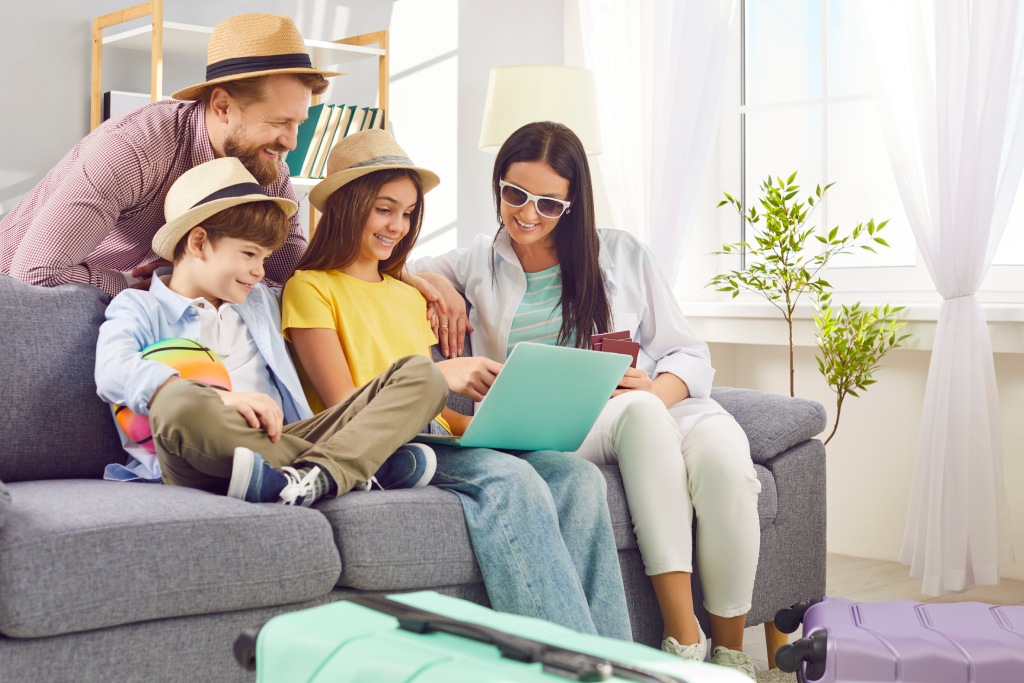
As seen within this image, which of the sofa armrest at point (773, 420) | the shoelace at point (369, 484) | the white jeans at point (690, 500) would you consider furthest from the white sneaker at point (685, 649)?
the shoelace at point (369, 484)

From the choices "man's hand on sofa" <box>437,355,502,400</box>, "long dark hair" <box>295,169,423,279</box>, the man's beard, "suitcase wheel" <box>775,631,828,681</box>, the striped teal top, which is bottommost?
"suitcase wheel" <box>775,631,828,681</box>

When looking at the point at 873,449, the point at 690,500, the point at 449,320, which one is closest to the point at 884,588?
the point at 873,449

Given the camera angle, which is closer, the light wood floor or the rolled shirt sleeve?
the rolled shirt sleeve

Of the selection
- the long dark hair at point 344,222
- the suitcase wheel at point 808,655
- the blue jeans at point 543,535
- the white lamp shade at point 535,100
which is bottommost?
the suitcase wheel at point 808,655

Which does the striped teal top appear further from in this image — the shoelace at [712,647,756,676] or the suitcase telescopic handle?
the suitcase telescopic handle

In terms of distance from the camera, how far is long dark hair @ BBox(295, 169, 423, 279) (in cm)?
226

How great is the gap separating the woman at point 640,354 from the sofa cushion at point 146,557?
67 centimetres

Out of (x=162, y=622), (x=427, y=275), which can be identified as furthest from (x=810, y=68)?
(x=162, y=622)

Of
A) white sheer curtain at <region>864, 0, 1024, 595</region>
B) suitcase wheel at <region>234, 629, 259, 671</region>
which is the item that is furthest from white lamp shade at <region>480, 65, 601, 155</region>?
suitcase wheel at <region>234, 629, 259, 671</region>

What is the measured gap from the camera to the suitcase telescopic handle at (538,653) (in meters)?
0.98

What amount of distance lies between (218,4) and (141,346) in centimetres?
188

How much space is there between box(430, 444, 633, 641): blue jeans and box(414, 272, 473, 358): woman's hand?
0.44 meters

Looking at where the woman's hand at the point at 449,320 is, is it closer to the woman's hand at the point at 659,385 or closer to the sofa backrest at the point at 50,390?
the woman's hand at the point at 659,385

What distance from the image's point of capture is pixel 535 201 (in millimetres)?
2371
